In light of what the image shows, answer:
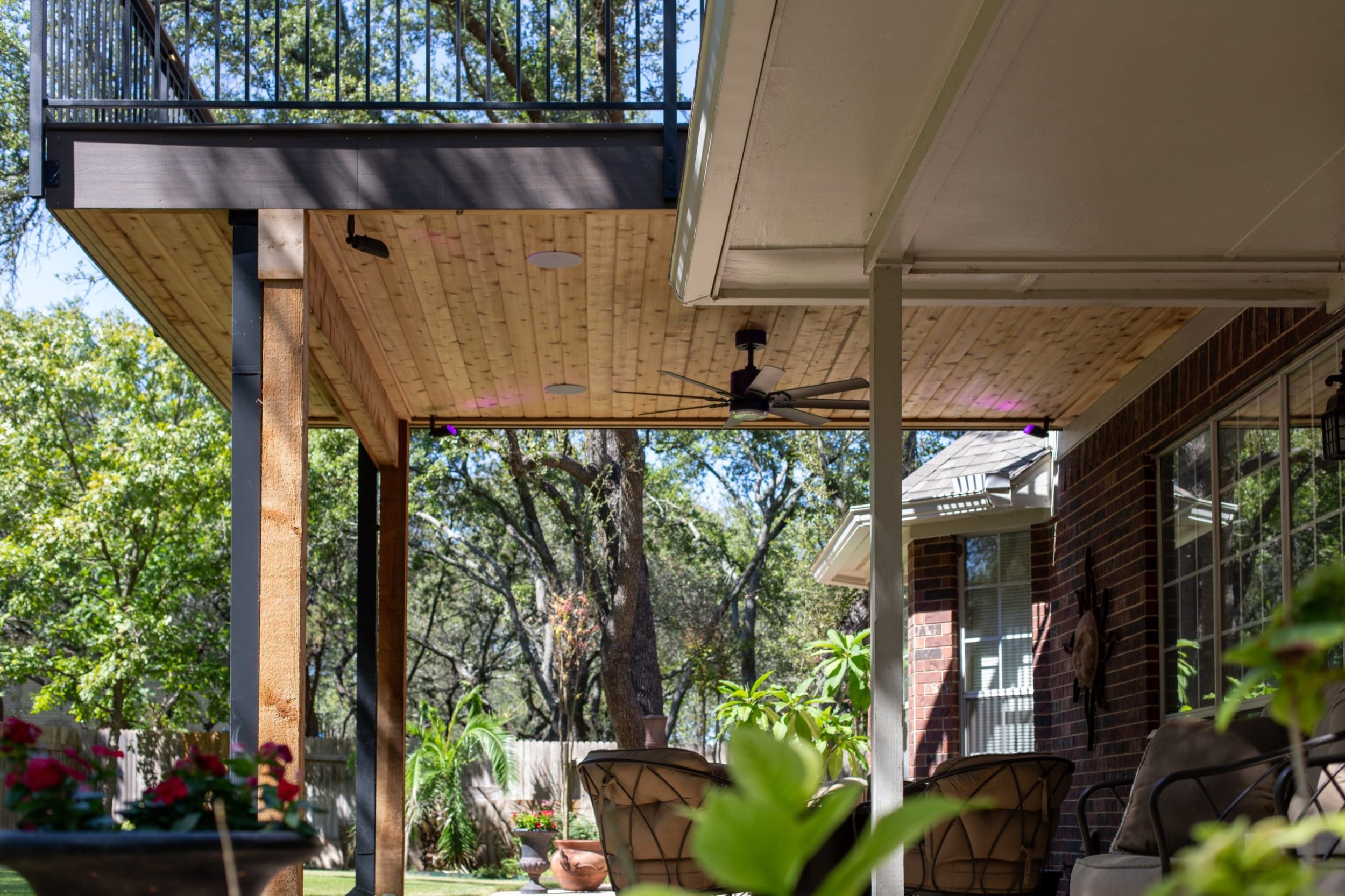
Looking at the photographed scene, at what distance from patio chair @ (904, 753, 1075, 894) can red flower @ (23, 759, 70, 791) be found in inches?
134

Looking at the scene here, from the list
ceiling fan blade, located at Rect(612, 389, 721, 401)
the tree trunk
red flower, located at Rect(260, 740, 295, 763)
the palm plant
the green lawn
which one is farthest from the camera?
the tree trunk

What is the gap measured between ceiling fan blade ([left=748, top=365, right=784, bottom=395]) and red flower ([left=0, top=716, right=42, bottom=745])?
188 inches

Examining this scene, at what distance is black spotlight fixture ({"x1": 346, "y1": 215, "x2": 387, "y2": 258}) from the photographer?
4910 millimetres

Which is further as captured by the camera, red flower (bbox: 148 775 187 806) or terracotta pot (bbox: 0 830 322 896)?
red flower (bbox: 148 775 187 806)

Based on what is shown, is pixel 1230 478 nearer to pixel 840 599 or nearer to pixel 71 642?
pixel 840 599

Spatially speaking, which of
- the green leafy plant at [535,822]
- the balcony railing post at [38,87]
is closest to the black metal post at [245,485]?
the balcony railing post at [38,87]

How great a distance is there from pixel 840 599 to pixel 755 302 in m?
14.4

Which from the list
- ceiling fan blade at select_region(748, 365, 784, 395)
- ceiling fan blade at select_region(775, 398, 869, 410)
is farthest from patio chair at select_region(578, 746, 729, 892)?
ceiling fan blade at select_region(775, 398, 869, 410)

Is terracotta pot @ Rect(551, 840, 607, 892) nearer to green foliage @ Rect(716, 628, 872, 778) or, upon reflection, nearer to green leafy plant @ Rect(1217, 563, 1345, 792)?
green foliage @ Rect(716, 628, 872, 778)

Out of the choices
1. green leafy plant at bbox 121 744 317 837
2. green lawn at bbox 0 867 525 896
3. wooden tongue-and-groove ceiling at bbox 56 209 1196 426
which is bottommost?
green lawn at bbox 0 867 525 896

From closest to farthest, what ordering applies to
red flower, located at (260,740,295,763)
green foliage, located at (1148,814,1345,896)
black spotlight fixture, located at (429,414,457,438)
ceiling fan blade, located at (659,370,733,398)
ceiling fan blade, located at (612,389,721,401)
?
green foliage, located at (1148,814,1345,896) < red flower, located at (260,740,295,763) < ceiling fan blade, located at (659,370,733,398) < ceiling fan blade, located at (612,389,721,401) < black spotlight fixture, located at (429,414,457,438)

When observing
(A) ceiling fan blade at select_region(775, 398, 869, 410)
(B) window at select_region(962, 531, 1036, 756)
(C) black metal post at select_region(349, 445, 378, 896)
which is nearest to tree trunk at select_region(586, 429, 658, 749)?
(B) window at select_region(962, 531, 1036, 756)

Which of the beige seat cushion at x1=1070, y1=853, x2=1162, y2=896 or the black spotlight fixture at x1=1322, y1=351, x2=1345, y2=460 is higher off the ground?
the black spotlight fixture at x1=1322, y1=351, x2=1345, y2=460

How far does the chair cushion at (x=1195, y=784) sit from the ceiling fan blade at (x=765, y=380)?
283cm
